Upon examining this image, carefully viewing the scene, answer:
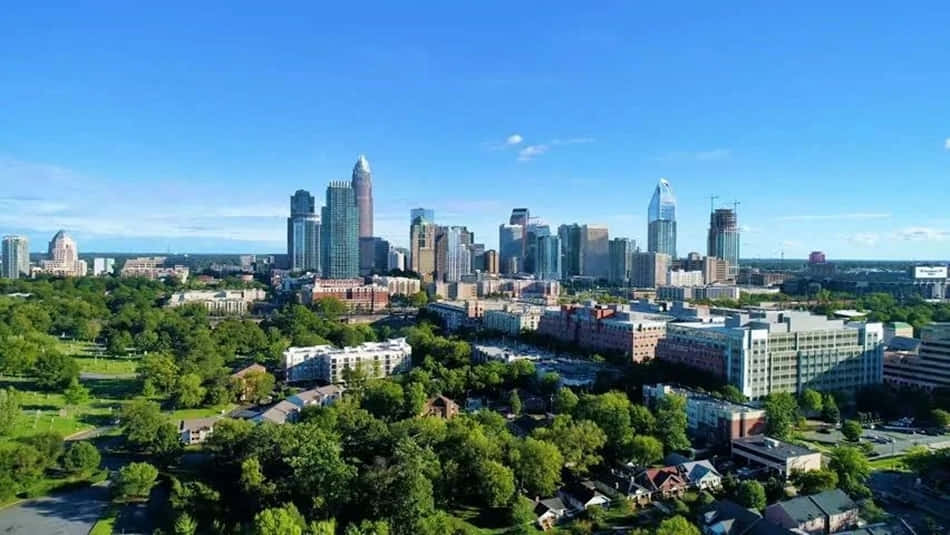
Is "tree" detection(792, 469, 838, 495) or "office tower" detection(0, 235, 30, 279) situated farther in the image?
"office tower" detection(0, 235, 30, 279)

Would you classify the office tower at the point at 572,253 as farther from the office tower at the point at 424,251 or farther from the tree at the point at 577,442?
the tree at the point at 577,442

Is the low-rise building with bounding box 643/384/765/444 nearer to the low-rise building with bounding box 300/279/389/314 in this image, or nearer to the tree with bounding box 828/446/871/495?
the tree with bounding box 828/446/871/495

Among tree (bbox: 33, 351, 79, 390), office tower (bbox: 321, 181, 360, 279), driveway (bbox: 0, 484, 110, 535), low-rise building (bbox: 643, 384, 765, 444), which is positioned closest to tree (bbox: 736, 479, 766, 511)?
low-rise building (bbox: 643, 384, 765, 444)

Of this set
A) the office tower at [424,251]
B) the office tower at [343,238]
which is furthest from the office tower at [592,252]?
the office tower at [343,238]

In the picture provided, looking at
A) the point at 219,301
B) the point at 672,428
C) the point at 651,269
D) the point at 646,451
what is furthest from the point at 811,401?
the point at 651,269

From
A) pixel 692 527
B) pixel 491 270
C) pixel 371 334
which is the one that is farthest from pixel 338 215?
pixel 692 527

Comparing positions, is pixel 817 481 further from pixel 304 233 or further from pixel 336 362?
pixel 304 233

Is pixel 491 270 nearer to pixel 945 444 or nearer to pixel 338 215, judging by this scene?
pixel 338 215
